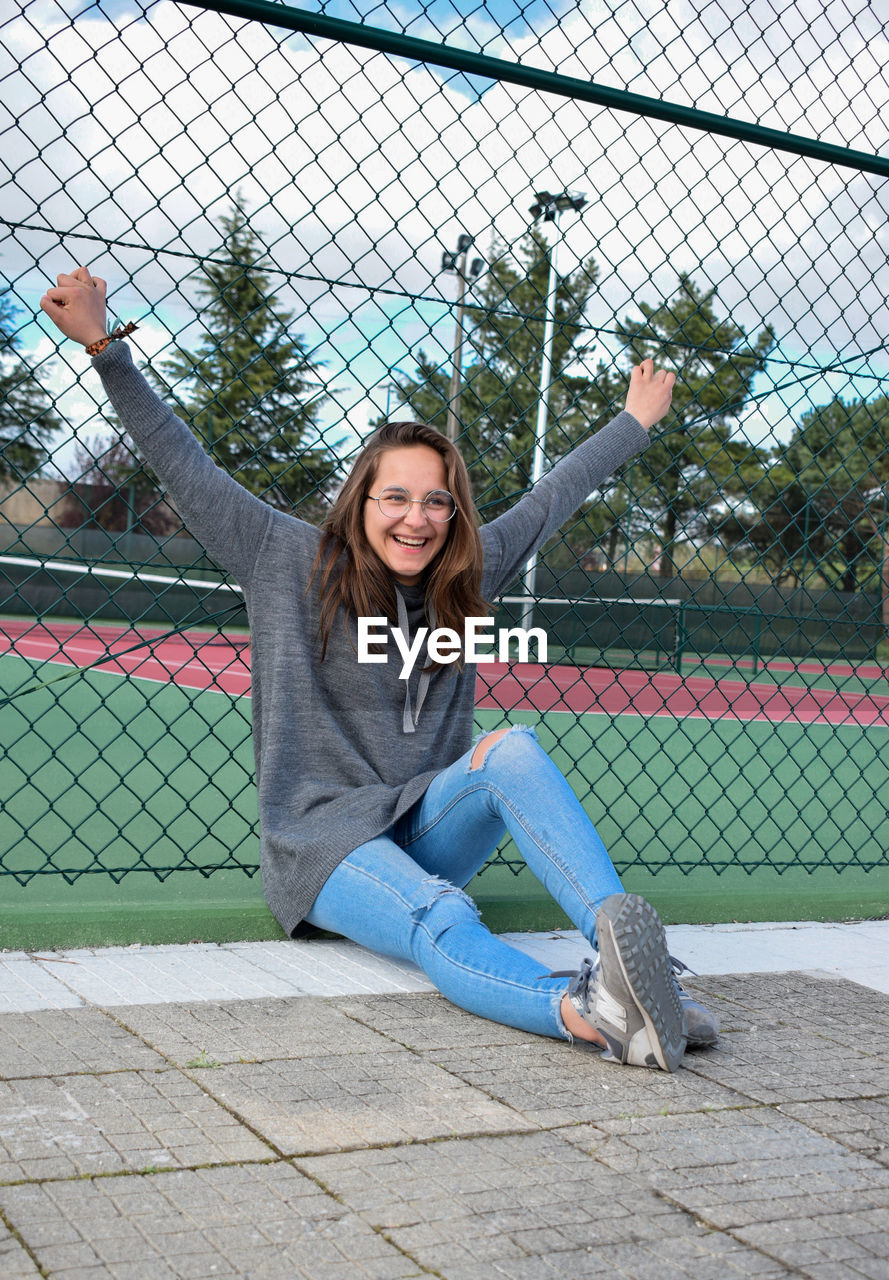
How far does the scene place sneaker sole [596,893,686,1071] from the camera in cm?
211

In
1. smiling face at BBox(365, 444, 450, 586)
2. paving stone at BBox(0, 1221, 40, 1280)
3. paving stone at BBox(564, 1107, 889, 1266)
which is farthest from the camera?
smiling face at BBox(365, 444, 450, 586)

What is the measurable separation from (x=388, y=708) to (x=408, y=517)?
17.0 inches

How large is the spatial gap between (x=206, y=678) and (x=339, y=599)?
29.2 feet

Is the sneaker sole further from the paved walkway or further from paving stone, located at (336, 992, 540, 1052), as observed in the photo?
paving stone, located at (336, 992, 540, 1052)

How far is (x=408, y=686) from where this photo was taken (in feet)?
9.23

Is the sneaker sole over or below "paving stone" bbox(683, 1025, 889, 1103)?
over

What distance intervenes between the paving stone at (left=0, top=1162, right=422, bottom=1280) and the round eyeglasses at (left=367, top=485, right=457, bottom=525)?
1.42 meters

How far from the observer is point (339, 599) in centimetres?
274

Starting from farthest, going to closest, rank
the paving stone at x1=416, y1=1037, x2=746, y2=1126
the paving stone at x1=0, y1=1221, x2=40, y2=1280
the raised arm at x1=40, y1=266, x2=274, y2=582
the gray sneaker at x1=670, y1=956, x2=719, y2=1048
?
1. the raised arm at x1=40, y1=266, x2=274, y2=582
2. the gray sneaker at x1=670, y1=956, x2=719, y2=1048
3. the paving stone at x1=416, y1=1037, x2=746, y2=1126
4. the paving stone at x1=0, y1=1221, x2=40, y2=1280

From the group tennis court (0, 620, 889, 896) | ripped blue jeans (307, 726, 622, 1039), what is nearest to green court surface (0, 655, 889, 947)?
tennis court (0, 620, 889, 896)

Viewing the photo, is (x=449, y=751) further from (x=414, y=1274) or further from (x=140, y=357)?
(x=414, y=1274)

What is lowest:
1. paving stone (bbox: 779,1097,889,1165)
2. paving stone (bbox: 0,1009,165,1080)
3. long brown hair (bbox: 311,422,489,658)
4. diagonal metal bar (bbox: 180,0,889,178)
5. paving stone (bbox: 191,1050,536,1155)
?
paving stone (bbox: 779,1097,889,1165)

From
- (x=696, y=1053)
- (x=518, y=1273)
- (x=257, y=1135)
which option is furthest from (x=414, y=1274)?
(x=696, y=1053)

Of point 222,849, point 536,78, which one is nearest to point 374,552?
point 536,78
